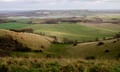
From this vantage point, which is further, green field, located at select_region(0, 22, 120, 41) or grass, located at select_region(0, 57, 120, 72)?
green field, located at select_region(0, 22, 120, 41)

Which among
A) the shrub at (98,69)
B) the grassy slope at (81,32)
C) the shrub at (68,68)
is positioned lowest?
the grassy slope at (81,32)

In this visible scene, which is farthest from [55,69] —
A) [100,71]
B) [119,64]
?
[119,64]

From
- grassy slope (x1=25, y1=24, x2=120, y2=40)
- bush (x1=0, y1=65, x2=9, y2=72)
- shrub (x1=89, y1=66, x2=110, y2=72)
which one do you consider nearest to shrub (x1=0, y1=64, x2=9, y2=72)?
bush (x1=0, y1=65, x2=9, y2=72)

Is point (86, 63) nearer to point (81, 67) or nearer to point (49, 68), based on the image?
point (81, 67)

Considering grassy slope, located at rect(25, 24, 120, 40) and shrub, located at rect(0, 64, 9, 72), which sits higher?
shrub, located at rect(0, 64, 9, 72)

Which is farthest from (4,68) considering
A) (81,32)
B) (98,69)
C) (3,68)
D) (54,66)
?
(81,32)

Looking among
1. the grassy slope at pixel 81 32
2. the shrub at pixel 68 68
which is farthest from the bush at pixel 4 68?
the grassy slope at pixel 81 32

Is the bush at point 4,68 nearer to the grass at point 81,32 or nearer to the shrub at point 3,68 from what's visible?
the shrub at point 3,68

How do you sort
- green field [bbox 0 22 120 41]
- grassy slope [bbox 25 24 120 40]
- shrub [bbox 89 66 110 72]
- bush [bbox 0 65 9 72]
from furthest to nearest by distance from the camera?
grassy slope [bbox 25 24 120 40] → green field [bbox 0 22 120 41] → bush [bbox 0 65 9 72] → shrub [bbox 89 66 110 72]

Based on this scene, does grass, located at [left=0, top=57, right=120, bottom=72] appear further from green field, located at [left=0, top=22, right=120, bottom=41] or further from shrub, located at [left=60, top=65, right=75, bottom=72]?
green field, located at [left=0, top=22, right=120, bottom=41]

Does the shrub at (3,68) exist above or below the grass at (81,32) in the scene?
above

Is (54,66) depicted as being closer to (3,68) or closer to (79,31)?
(3,68)

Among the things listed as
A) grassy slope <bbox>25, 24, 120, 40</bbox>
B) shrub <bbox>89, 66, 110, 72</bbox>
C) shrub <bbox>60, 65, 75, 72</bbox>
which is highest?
shrub <bbox>60, 65, 75, 72</bbox>
